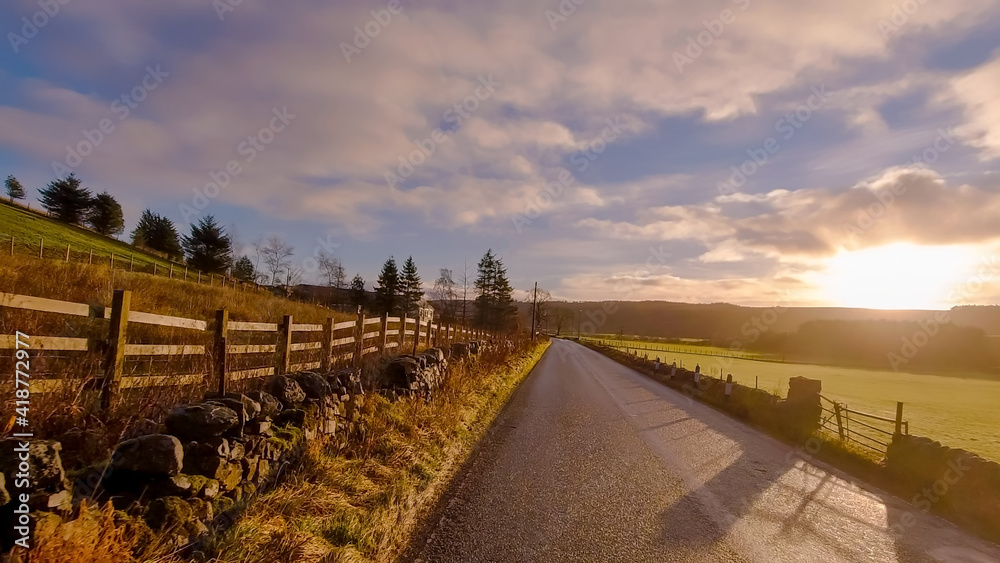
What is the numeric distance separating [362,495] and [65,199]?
278 ft

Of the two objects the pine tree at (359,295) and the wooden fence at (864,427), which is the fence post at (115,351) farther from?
the pine tree at (359,295)

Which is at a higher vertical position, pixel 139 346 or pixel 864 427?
pixel 139 346

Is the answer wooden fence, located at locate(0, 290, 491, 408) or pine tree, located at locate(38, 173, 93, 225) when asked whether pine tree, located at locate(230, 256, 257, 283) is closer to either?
pine tree, located at locate(38, 173, 93, 225)

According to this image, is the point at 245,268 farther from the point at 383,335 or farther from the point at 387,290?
the point at 383,335

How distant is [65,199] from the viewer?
221 ft

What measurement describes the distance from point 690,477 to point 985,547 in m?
3.12

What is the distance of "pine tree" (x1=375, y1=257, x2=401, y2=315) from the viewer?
80.8 metres

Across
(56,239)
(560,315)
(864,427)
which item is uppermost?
(56,239)

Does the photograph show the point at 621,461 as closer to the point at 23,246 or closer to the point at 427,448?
the point at 427,448

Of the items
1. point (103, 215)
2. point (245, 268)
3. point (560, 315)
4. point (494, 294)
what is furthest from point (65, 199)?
point (560, 315)

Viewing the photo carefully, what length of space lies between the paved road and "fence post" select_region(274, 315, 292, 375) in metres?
3.14

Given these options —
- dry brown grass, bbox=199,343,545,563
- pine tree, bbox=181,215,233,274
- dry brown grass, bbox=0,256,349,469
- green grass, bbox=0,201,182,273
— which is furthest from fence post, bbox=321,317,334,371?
pine tree, bbox=181,215,233,274

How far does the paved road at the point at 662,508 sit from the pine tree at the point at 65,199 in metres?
81.5

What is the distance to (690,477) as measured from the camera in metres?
7.36
